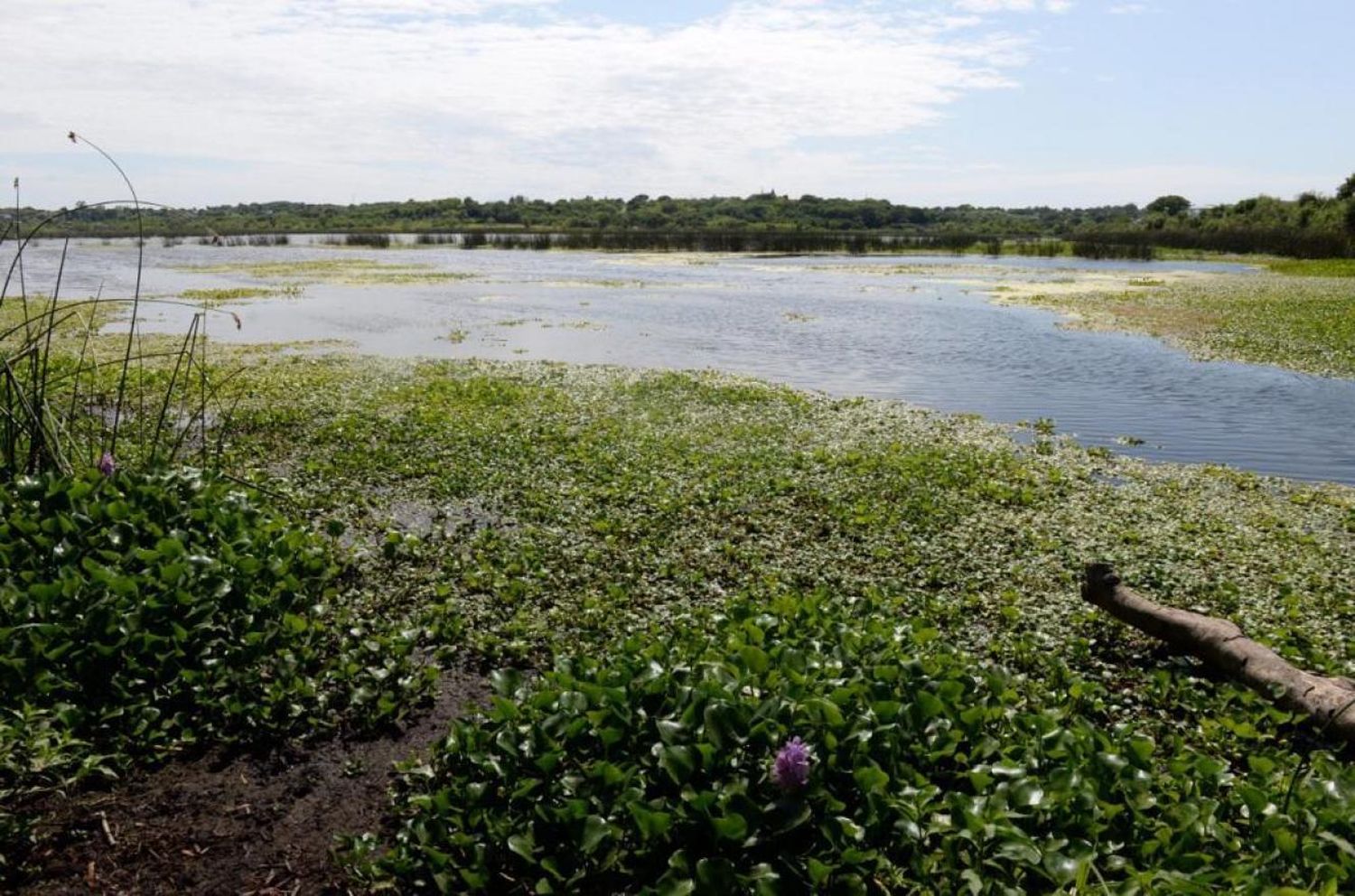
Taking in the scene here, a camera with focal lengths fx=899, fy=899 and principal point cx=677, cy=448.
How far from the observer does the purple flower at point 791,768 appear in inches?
119

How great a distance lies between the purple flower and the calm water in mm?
9951

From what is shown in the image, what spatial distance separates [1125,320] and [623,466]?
66.6 feet

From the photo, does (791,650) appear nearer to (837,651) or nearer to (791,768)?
(837,651)

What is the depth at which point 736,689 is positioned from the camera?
352cm

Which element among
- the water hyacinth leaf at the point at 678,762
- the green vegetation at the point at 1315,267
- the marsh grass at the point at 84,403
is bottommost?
the water hyacinth leaf at the point at 678,762

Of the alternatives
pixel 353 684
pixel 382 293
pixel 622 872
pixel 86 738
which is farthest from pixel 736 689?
pixel 382 293

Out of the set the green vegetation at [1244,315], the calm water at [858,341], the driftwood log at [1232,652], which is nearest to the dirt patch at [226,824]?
the driftwood log at [1232,652]

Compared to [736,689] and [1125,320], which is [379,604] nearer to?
[736,689]

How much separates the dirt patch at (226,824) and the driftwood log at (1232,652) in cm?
414

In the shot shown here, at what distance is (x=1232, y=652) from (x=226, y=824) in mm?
5193

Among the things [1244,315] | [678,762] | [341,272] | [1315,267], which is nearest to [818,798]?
[678,762]

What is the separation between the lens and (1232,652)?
5.07 meters

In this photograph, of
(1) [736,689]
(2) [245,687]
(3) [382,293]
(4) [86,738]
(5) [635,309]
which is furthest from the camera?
(3) [382,293]

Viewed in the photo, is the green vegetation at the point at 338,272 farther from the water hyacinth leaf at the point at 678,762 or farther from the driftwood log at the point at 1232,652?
the water hyacinth leaf at the point at 678,762
